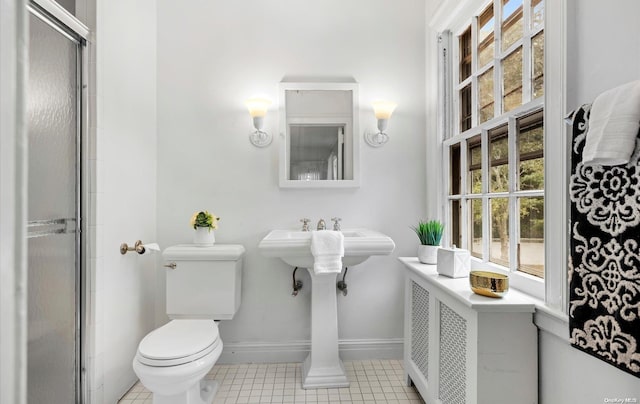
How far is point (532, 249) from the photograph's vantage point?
4.07 ft

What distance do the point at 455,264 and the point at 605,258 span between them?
0.63m

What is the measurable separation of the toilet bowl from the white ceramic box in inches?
45.7

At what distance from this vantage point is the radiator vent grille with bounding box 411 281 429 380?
1.52m

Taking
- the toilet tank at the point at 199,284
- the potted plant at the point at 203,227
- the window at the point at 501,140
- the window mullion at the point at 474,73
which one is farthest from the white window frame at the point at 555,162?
the potted plant at the point at 203,227

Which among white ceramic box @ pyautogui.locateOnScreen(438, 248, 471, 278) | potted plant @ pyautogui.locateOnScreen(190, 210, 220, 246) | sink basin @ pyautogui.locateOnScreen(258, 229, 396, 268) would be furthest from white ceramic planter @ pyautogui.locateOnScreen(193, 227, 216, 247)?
white ceramic box @ pyautogui.locateOnScreen(438, 248, 471, 278)

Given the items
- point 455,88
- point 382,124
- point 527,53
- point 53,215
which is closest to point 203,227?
point 53,215

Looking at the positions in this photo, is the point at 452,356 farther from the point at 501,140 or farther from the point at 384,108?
the point at 384,108

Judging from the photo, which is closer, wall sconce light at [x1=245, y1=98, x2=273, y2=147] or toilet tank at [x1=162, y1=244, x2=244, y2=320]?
toilet tank at [x1=162, y1=244, x2=244, y2=320]

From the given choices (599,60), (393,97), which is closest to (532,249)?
(599,60)

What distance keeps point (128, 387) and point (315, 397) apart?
1.08m

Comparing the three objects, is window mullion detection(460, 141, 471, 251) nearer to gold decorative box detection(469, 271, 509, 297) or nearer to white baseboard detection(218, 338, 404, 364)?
A: gold decorative box detection(469, 271, 509, 297)

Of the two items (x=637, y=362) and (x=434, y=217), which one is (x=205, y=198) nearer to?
(x=434, y=217)

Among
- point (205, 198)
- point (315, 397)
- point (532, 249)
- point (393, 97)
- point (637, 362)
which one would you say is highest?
point (393, 97)

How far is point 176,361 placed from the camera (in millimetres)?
1315
